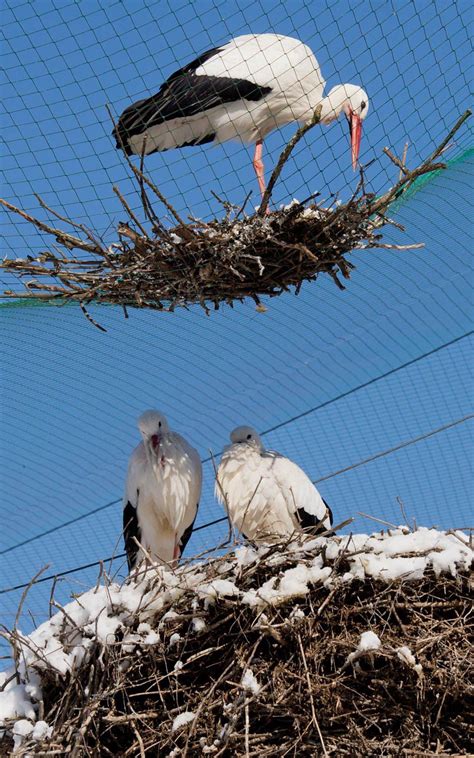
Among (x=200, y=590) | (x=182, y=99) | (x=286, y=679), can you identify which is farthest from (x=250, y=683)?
(x=182, y=99)

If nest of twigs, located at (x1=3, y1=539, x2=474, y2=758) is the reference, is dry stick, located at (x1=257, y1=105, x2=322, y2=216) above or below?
above

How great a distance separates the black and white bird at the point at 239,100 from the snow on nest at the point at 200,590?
4.38 ft

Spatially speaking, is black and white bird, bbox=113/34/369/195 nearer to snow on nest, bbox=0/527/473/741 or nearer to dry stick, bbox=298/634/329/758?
snow on nest, bbox=0/527/473/741

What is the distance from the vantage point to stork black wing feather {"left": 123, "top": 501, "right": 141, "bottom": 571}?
517 centimetres

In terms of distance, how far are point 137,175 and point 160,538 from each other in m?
1.98

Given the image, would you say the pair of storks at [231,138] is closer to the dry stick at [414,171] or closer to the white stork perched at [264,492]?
the white stork perched at [264,492]

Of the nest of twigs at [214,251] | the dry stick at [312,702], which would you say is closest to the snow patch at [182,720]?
the dry stick at [312,702]

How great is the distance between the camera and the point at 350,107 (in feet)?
15.4

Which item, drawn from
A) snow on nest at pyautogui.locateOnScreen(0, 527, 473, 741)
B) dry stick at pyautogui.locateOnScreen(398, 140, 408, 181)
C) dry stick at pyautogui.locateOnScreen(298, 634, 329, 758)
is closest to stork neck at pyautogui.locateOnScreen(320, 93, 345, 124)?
dry stick at pyautogui.locateOnScreen(398, 140, 408, 181)

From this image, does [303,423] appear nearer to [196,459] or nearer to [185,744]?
[196,459]

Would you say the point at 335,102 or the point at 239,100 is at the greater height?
the point at 239,100

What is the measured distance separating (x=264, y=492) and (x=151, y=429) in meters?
0.48

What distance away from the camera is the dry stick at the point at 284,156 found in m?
3.69

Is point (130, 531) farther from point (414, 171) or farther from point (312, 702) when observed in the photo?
point (414, 171)
